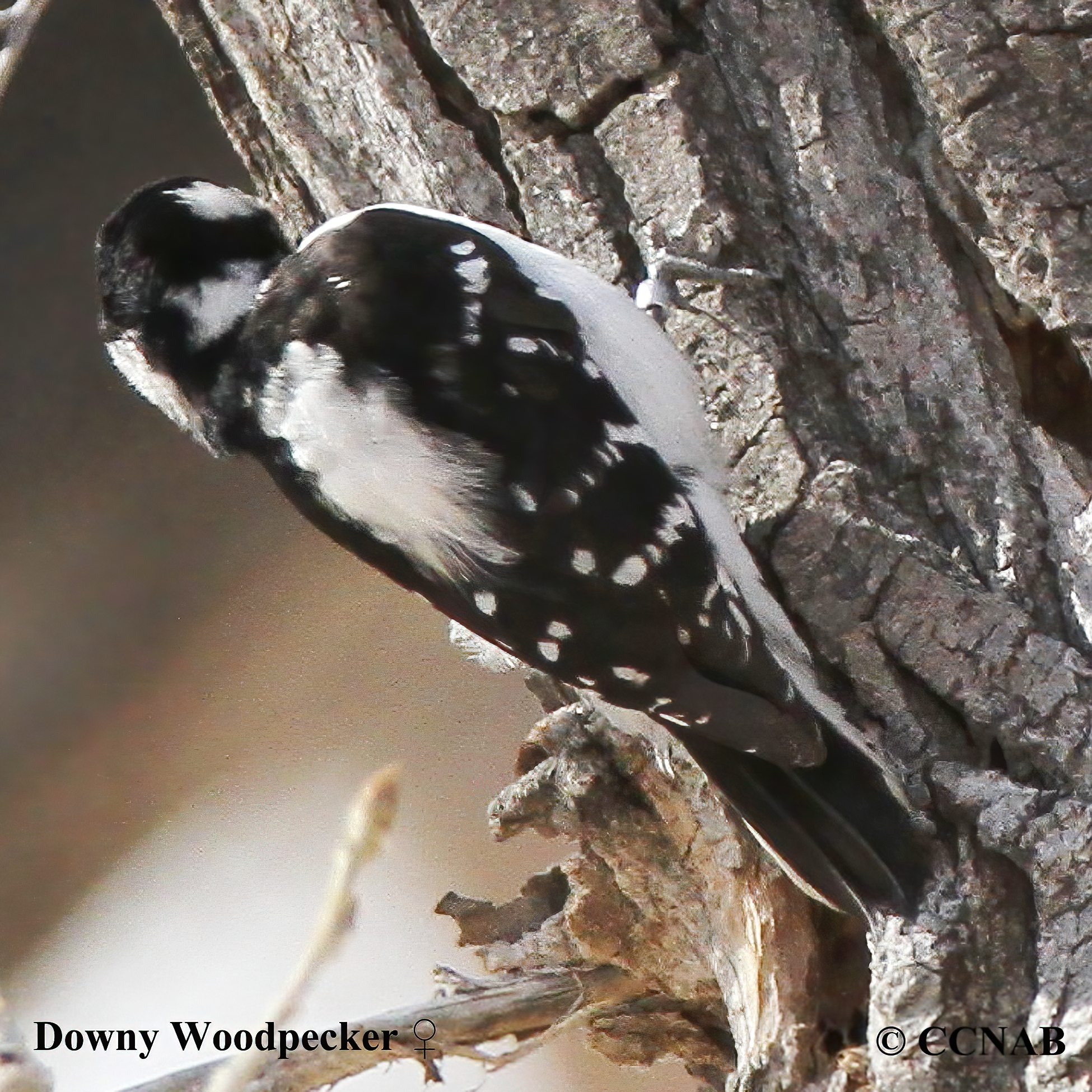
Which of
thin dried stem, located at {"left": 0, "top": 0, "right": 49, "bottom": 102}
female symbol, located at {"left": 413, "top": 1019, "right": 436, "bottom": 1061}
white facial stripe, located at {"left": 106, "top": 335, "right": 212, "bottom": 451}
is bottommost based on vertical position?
female symbol, located at {"left": 413, "top": 1019, "right": 436, "bottom": 1061}

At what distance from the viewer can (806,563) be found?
3.50 ft

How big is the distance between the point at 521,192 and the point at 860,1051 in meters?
0.71

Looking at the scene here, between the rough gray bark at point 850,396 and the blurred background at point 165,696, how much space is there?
0.67m

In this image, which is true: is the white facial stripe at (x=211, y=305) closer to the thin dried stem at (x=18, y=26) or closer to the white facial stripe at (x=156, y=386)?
the white facial stripe at (x=156, y=386)

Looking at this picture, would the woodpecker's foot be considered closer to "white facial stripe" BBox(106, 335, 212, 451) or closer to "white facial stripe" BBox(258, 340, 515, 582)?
"white facial stripe" BBox(258, 340, 515, 582)

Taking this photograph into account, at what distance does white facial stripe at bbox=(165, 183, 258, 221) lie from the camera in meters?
1.16

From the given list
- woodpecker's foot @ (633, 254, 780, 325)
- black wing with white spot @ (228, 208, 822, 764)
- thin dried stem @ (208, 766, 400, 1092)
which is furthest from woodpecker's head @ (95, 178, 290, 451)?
thin dried stem @ (208, 766, 400, 1092)

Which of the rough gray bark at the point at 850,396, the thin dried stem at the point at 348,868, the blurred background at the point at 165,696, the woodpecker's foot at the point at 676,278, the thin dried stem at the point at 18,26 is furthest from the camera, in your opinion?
the blurred background at the point at 165,696

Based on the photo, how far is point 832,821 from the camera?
3.35ft

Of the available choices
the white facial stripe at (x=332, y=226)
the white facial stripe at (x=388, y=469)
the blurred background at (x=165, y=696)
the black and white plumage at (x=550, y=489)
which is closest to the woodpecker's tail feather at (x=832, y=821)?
the black and white plumage at (x=550, y=489)

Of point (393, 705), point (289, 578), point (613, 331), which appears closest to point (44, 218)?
point (289, 578)

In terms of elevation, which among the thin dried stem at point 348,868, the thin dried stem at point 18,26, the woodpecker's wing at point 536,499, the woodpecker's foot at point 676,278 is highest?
the thin dried stem at point 18,26

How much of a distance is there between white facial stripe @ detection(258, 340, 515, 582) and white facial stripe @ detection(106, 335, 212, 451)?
6.5 inches

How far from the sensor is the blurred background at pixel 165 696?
1.83 metres
